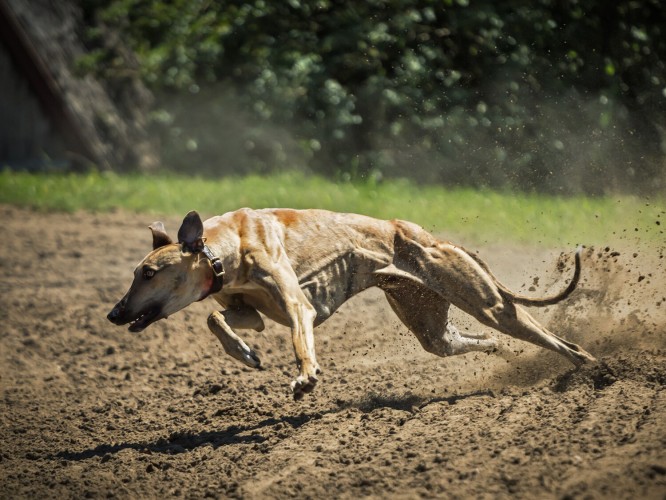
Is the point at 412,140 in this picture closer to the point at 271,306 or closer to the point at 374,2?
the point at 374,2

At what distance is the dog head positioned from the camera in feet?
18.8

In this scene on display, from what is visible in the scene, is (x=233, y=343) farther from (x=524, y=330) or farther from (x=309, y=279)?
(x=524, y=330)

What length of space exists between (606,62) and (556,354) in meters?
9.06

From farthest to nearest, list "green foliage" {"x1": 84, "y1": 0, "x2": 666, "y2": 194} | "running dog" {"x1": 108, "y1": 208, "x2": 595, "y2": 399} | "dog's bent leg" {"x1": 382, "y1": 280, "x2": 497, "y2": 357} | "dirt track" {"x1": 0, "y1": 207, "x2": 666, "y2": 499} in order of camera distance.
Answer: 1. "green foliage" {"x1": 84, "y1": 0, "x2": 666, "y2": 194}
2. "dog's bent leg" {"x1": 382, "y1": 280, "x2": 497, "y2": 357}
3. "running dog" {"x1": 108, "y1": 208, "x2": 595, "y2": 399}
4. "dirt track" {"x1": 0, "y1": 207, "x2": 666, "y2": 499}

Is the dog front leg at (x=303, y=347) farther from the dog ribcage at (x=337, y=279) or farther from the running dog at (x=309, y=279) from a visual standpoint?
the dog ribcage at (x=337, y=279)

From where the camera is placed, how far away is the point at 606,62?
1490 centimetres

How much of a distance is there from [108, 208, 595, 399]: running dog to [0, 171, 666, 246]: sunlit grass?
451cm

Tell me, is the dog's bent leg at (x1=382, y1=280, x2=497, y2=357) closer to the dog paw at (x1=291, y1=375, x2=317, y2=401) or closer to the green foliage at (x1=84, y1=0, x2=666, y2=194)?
the dog paw at (x1=291, y1=375, x2=317, y2=401)

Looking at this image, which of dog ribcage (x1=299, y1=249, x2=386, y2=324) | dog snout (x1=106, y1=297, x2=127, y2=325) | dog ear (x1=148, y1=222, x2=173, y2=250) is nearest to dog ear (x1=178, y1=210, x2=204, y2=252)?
dog ear (x1=148, y1=222, x2=173, y2=250)

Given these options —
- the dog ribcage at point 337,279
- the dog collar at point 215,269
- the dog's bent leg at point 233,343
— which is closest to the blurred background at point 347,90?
the dog ribcage at point 337,279

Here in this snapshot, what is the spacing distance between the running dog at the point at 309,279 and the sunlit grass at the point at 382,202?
4512 millimetres

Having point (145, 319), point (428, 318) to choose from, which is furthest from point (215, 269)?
point (428, 318)

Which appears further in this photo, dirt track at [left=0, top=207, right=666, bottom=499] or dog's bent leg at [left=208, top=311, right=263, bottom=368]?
dog's bent leg at [left=208, top=311, right=263, bottom=368]

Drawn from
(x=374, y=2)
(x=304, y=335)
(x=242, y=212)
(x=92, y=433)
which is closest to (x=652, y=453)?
(x=304, y=335)
